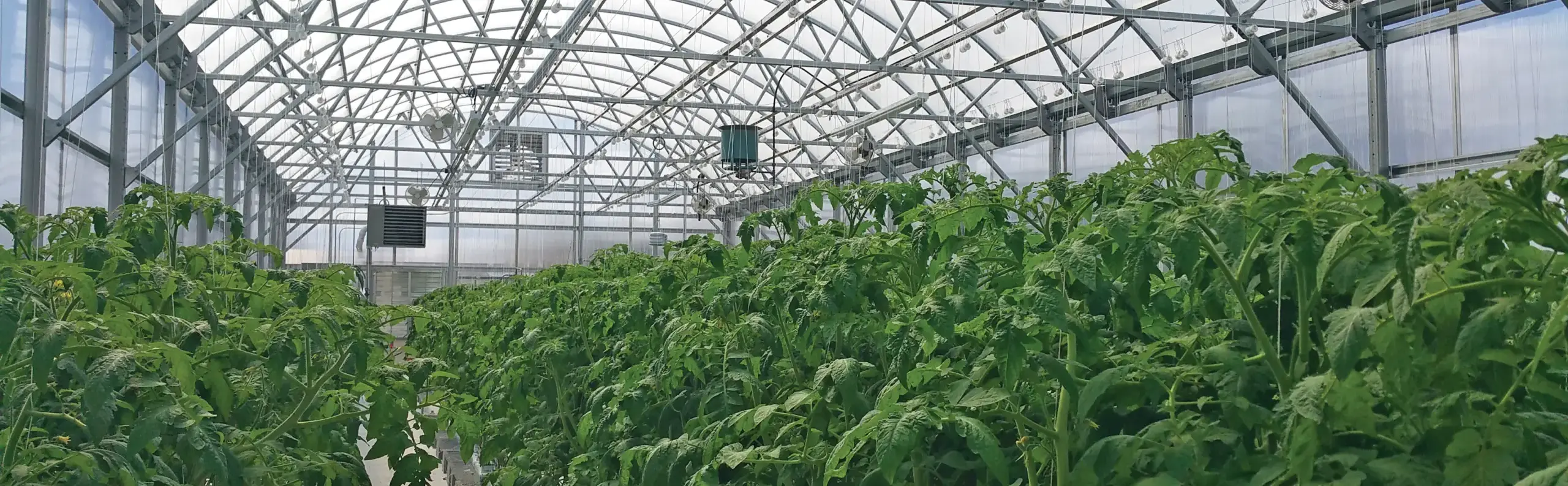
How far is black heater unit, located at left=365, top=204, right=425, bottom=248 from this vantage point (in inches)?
644

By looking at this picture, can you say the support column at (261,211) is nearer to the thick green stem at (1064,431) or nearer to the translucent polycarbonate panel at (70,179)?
the translucent polycarbonate panel at (70,179)

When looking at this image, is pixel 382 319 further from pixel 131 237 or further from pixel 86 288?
pixel 86 288

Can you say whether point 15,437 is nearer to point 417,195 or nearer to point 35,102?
point 35,102

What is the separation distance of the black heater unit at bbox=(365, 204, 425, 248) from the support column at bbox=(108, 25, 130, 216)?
277 inches

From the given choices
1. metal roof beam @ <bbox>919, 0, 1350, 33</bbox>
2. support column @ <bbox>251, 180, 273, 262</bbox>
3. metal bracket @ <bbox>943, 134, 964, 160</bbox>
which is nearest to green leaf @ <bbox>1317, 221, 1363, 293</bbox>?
metal roof beam @ <bbox>919, 0, 1350, 33</bbox>

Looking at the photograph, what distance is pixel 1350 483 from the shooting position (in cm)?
138

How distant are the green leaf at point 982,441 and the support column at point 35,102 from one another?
6856mm

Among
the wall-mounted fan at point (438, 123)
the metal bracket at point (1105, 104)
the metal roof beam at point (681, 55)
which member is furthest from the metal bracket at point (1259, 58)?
the wall-mounted fan at point (438, 123)

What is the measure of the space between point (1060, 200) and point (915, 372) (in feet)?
1.63

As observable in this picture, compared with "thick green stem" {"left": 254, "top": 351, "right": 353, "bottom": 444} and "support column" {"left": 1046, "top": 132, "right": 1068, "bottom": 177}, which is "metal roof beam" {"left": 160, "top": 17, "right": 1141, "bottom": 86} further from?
"thick green stem" {"left": 254, "top": 351, "right": 353, "bottom": 444}

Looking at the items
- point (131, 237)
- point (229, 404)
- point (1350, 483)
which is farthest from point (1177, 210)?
point (131, 237)

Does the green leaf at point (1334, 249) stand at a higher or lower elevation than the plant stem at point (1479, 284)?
higher

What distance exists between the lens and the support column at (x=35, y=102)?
22.5ft

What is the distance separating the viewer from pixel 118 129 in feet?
30.0
